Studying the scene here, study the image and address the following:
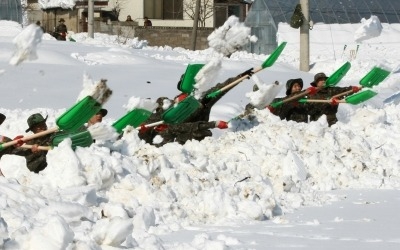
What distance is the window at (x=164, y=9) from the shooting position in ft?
159

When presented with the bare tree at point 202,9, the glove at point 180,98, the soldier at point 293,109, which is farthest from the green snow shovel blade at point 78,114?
the bare tree at point 202,9

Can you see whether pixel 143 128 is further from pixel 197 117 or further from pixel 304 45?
pixel 304 45

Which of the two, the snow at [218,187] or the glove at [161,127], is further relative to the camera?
the glove at [161,127]

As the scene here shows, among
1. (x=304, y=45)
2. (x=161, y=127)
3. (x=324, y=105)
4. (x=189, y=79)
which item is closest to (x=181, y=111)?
(x=161, y=127)

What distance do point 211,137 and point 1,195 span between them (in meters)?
4.58

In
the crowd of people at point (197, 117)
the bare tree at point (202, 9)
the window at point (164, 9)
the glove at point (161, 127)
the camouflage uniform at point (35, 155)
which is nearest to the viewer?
the camouflage uniform at point (35, 155)

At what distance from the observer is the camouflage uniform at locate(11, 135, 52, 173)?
9.15 meters

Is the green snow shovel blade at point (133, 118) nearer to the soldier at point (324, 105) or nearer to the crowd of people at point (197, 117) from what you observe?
the crowd of people at point (197, 117)

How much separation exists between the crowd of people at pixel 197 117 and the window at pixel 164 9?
1329 inches

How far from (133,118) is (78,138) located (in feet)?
5.83

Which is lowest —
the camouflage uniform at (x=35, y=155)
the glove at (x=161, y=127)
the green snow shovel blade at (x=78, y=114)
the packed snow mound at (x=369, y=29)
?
the glove at (x=161, y=127)

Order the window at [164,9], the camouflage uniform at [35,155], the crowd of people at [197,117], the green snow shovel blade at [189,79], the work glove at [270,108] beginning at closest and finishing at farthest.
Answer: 1. the camouflage uniform at [35,155]
2. the crowd of people at [197,117]
3. the green snow shovel blade at [189,79]
4. the work glove at [270,108]
5. the window at [164,9]

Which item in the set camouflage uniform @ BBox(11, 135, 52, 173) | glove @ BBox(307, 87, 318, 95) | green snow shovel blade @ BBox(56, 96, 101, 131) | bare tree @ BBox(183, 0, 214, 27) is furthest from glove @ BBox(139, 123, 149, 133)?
bare tree @ BBox(183, 0, 214, 27)

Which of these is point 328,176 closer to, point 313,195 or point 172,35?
point 313,195
